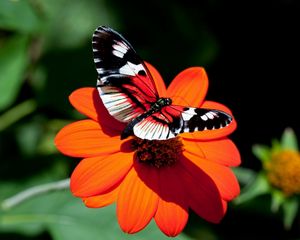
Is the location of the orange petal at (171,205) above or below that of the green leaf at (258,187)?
above

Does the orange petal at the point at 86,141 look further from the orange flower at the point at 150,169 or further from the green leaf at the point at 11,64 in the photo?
the green leaf at the point at 11,64

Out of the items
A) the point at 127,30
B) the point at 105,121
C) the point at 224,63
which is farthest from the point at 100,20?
the point at 105,121

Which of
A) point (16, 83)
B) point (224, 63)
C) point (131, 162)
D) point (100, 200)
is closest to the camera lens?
point (100, 200)

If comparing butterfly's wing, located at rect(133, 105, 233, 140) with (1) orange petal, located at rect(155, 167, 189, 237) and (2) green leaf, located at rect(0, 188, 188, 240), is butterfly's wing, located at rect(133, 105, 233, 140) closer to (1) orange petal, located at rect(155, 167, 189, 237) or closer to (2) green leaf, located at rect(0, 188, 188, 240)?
(1) orange petal, located at rect(155, 167, 189, 237)

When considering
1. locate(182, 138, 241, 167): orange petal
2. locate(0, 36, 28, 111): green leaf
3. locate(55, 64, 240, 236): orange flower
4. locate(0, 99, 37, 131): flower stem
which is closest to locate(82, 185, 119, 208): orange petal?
locate(55, 64, 240, 236): orange flower

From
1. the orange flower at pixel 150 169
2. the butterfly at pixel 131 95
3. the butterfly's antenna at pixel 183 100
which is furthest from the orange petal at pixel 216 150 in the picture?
the butterfly at pixel 131 95

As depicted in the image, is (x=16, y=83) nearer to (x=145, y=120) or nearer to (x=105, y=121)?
(x=105, y=121)
